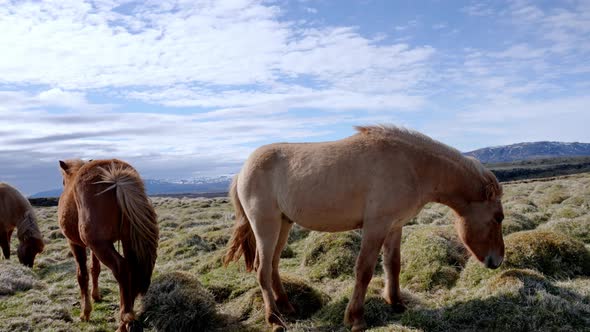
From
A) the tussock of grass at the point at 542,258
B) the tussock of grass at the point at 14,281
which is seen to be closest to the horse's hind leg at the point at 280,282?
the tussock of grass at the point at 542,258

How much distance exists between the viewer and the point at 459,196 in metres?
6.19

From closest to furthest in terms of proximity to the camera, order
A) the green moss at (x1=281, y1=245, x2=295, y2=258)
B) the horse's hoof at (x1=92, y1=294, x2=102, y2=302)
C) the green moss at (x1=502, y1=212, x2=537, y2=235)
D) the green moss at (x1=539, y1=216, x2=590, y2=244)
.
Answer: the horse's hoof at (x1=92, y1=294, x2=102, y2=302)
the green moss at (x1=539, y1=216, x2=590, y2=244)
the green moss at (x1=502, y1=212, x2=537, y2=235)
the green moss at (x1=281, y1=245, x2=295, y2=258)

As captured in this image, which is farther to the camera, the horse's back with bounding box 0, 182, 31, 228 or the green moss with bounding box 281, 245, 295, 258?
the horse's back with bounding box 0, 182, 31, 228

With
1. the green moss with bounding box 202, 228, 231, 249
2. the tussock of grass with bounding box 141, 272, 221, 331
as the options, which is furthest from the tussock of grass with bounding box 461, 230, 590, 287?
the green moss with bounding box 202, 228, 231, 249

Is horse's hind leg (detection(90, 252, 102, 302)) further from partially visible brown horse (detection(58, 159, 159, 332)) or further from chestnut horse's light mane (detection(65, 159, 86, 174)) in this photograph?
chestnut horse's light mane (detection(65, 159, 86, 174))

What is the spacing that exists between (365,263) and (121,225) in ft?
12.7

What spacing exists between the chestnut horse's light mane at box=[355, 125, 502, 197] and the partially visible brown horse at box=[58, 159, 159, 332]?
12.5ft

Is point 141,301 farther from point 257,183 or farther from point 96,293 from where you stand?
point 257,183

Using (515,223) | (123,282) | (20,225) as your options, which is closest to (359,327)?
(123,282)

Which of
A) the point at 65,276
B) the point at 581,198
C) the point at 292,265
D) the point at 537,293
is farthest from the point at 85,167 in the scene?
the point at 581,198

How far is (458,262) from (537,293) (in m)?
2.17

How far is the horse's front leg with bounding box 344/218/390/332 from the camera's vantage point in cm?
575

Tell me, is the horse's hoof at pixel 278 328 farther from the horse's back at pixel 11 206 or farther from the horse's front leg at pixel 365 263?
the horse's back at pixel 11 206

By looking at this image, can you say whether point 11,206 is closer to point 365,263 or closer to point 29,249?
point 29,249
